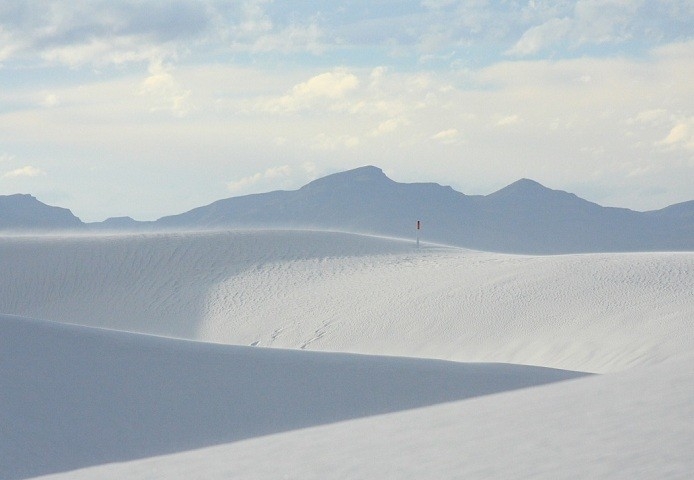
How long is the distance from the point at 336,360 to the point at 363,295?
40.9 feet

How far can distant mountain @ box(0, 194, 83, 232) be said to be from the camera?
163900 mm

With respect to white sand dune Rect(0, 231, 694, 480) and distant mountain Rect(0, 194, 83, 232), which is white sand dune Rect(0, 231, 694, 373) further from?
distant mountain Rect(0, 194, 83, 232)

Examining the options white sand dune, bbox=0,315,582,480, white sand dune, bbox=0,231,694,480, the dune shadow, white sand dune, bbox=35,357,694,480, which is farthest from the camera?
the dune shadow

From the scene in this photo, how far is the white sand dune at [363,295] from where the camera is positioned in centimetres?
2131

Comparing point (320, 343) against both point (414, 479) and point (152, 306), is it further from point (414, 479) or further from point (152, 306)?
point (414, 479)

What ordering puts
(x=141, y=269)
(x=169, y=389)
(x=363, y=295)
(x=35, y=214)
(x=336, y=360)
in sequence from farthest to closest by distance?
(x=35, y=214)
(x=141, y=269)
(x=363, y=295)
(x=336, y=360)
(x=169, y=389)

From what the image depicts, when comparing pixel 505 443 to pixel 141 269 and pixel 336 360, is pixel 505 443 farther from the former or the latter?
pixel 141 269

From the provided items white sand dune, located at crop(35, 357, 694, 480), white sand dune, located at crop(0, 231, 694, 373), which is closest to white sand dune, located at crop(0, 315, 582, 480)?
white sand dune, located at crop(35, 357, 694, 480)

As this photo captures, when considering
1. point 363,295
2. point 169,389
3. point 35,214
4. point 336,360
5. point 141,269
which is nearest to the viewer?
point 169,389

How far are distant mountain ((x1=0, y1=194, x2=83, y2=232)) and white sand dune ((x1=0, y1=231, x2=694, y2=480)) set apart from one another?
131769 millimetres

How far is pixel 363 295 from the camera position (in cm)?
2870

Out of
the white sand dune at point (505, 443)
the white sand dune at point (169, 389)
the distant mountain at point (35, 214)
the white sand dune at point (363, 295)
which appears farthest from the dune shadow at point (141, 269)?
the distant mountain at point (35, 214)

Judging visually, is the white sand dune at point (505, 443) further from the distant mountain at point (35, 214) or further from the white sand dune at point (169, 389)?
the distant mountain at point (35, 214)

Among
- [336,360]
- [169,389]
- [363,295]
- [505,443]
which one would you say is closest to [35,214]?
[363,295]
